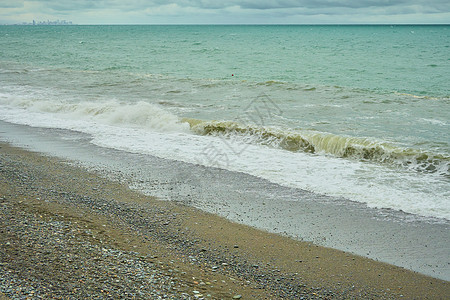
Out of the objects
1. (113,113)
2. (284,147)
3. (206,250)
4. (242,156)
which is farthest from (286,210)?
(113,113)

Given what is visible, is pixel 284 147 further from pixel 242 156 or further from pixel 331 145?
pixel 242 156

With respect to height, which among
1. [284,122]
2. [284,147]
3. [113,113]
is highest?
[113,113]

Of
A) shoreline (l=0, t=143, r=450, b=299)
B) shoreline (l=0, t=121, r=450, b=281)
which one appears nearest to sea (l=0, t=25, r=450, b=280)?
shoreline (l=0, t=121, r=450, b=281)

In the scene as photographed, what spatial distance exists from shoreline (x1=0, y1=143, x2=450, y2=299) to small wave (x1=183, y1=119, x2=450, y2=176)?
4900 millimetres

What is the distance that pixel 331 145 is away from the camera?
10.5m

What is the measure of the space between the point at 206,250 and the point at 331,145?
6239 millimetres

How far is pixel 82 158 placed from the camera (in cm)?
898

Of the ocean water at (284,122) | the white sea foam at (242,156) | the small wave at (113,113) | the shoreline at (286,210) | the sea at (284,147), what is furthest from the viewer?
the small wave at (113,113)

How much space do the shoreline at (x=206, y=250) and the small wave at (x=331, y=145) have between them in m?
4.90

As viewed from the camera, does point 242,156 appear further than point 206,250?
Yes

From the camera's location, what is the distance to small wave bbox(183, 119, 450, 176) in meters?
9.32

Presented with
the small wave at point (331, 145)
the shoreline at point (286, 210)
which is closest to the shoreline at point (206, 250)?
the shoreline at point (286, 210)

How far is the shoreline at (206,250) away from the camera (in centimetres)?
435

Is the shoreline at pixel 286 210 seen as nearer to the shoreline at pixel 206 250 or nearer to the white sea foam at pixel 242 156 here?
the shoreline at pixel 206 250
